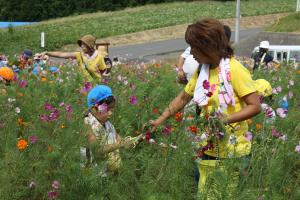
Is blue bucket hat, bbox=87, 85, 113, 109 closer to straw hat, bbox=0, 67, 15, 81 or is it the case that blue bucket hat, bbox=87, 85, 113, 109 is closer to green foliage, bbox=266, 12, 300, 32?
straw hat, bbox=0, 67, 15, 81

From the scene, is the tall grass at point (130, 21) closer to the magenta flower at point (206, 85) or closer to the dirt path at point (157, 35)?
the dirt path at point (157, 35)

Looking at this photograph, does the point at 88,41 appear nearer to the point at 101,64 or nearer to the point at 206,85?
the point at 101,64

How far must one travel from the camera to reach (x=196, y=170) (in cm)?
334

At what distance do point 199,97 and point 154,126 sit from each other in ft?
1.00

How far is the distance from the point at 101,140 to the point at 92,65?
379cm

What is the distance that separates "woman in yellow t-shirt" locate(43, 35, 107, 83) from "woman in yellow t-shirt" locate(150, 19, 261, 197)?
3.33 m

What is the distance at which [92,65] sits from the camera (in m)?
6.84

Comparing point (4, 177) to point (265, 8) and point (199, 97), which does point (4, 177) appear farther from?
point (265, 8)

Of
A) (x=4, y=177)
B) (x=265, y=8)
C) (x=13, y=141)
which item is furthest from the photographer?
(x=265, y=8)

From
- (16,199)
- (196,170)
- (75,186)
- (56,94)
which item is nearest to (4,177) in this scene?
(16,199)

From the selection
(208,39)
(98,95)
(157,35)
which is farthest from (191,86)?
(157,35)

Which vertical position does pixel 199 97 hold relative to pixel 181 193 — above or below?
above

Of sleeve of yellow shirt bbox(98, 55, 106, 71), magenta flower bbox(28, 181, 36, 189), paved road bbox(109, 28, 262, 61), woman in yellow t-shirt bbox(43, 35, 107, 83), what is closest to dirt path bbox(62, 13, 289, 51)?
paved road bbox(109, 28, 262, 61)

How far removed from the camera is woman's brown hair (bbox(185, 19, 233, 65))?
3211mm
